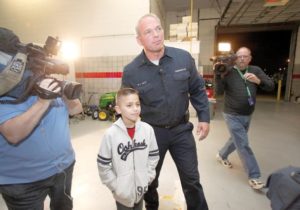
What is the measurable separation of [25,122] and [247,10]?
24.7 ft

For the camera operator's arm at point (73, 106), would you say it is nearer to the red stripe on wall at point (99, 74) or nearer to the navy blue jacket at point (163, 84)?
the navy blue jacket at point (163, 84)

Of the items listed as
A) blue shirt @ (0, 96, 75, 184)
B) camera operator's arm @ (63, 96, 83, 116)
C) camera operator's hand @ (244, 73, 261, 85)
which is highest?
camera operator's hand @ (244, 73, 261, 85)

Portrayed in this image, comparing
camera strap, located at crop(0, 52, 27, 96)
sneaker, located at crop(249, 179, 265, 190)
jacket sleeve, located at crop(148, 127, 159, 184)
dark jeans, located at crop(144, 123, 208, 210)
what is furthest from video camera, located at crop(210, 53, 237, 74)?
camera strap, located at crop(0, 52, 27, 96)

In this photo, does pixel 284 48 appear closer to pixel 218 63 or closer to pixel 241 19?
pixel 241 19

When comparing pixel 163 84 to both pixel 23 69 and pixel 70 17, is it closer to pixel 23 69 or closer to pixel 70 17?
pixel 23 69

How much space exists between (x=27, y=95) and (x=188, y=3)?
29.2 ft

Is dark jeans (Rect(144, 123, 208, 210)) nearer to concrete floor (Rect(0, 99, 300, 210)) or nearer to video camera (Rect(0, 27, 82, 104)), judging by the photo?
concrete floor (Rect(0, 99, 300, 210))

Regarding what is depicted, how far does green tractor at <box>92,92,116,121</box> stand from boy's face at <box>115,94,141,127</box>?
417 cm

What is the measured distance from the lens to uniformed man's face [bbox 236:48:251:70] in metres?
2.50

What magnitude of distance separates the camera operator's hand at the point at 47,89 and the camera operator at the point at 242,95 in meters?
1.96

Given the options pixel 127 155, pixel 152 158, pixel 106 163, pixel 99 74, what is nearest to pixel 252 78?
pixel 152 158

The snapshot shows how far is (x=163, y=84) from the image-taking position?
A: 1714 mm

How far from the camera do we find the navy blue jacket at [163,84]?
1.72 meters

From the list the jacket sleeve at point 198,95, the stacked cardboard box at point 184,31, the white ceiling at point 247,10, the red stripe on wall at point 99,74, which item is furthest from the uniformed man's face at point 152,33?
the white ceiling at point 247,10
